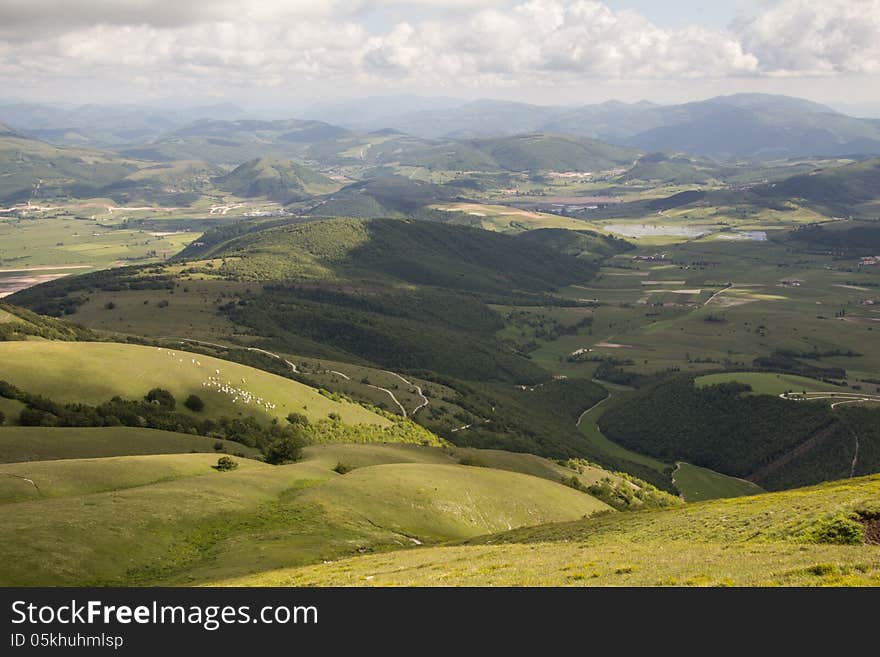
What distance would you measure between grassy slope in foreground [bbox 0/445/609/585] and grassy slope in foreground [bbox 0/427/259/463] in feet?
34.5

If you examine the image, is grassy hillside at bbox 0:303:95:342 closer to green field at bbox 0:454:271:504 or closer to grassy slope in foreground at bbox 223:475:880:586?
green field at bbox 0:454:271:504

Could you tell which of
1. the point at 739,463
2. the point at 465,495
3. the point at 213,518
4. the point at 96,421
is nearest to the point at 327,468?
the point at 465,495

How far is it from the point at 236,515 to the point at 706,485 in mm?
146414

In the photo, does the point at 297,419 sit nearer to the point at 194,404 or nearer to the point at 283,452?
the point at 194,404

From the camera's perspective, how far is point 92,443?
88812 millimetres

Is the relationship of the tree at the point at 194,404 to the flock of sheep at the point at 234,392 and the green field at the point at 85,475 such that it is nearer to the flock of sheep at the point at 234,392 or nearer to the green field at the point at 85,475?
the flock of sheep at the point at 234,392

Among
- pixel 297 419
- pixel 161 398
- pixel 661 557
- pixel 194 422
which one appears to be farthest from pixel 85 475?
pixel 297 419

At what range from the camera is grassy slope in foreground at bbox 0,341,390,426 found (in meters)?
113

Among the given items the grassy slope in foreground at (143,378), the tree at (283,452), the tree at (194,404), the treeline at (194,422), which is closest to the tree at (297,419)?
the treeline at (194,422)

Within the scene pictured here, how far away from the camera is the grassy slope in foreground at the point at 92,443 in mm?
80250

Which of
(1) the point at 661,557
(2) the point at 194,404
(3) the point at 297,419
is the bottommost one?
(3) the point at 297,419

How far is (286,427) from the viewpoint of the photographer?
412 ft
